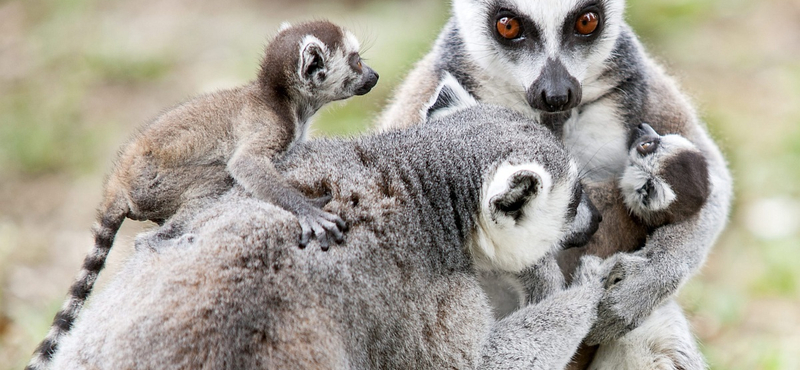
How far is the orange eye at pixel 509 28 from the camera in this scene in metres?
5.66

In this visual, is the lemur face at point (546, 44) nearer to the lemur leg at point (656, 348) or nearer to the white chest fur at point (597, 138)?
the white chest fur at point (597, 138)

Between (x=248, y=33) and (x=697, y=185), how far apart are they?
28.3 feet

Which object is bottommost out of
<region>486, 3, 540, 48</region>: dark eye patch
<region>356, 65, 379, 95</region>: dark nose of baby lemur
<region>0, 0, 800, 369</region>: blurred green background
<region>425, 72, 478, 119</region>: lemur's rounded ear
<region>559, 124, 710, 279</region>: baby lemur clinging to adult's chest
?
<region>0, 0, 800, 369</region>: blurred green background

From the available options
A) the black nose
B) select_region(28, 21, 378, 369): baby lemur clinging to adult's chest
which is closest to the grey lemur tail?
select_region(28, 21, 378, 369): baby lemur clinging to adult's chest

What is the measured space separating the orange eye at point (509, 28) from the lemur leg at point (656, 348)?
1990 mm

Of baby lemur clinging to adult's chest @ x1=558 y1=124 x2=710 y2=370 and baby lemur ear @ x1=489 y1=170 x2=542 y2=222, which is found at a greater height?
baby lemur ear @ x1=489 y1=170 x2=542 y2=222

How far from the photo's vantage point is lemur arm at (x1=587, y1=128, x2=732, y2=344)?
5.31 meters

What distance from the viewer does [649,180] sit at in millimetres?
5527

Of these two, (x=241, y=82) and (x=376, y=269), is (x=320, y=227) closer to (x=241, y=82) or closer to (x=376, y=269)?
(x=376, y=269)

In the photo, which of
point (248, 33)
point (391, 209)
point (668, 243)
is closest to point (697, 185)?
point (668, 243)

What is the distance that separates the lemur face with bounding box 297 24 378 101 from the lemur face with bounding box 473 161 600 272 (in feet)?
3.91

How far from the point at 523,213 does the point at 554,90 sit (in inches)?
41.9

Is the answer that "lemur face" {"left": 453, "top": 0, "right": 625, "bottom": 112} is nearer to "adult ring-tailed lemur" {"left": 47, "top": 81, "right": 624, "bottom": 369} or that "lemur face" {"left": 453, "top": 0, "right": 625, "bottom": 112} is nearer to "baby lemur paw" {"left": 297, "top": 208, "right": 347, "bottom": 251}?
"adult ring-tailed lemur" {"left": 47, "top": 81, "right": 624, "bottom": 369}

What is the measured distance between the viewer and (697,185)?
547 centimetres
